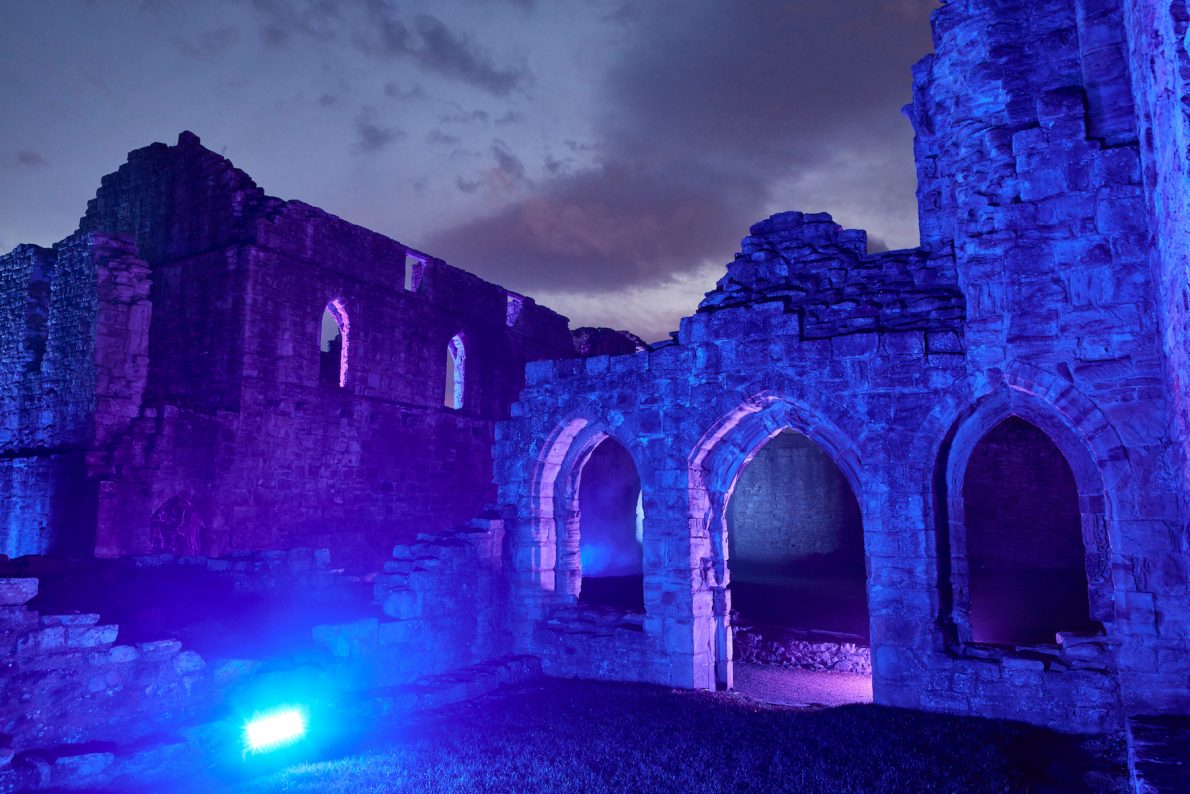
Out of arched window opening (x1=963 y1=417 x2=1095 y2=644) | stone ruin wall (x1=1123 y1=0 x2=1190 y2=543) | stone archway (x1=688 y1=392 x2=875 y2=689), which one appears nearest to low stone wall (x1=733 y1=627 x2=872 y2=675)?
stone archway (x1=688 y1=392 x2=875 y2=689)

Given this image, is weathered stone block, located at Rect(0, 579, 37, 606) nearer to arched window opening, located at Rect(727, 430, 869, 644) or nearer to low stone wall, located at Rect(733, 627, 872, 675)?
low stone wall, located at Rect(733, 627, 872, 675)

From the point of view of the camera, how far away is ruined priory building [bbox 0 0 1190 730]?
6801 millimetres

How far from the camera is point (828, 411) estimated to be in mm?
8125

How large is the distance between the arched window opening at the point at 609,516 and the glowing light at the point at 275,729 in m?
12.7

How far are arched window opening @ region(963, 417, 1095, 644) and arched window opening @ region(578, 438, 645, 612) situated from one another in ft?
27.5

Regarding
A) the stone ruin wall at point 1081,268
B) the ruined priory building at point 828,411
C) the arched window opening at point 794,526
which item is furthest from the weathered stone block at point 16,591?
the arched window opening at point 794,526

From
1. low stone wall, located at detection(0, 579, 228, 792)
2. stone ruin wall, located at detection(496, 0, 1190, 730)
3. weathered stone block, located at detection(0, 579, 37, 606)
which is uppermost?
stone ruin wall, located at detection(496, 0, 1190, 730)

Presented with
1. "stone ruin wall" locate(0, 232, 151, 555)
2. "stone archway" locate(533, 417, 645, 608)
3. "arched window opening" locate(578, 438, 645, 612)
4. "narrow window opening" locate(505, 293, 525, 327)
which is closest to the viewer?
"stone archway" locate(533, 417, 645, 608)

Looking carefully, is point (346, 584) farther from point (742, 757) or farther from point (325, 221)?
point (325, 221)

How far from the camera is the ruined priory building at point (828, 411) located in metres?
6.80

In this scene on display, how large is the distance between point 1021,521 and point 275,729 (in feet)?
43.0

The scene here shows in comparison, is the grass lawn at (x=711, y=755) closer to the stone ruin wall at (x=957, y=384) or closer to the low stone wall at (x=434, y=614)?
the stone ruin wall at (x=957, y=384)

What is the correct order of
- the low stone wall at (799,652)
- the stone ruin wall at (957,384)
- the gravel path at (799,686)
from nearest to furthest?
the stone ruin wall at (957,384)
the gravel path at (799,686)
the low stone wall at (799,652)

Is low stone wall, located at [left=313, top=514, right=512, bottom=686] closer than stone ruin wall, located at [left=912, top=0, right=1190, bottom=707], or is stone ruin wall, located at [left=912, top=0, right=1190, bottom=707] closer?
stone ruin wall, located at [left=912, top=0, right=1190, bottom=707]
